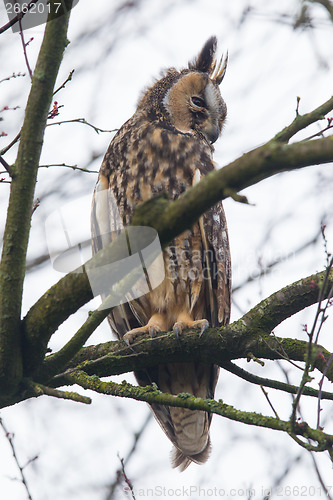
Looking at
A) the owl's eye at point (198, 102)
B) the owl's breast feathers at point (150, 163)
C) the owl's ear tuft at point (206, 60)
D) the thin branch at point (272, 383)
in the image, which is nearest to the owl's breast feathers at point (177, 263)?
the owl's breast feathers at point (150, 163)

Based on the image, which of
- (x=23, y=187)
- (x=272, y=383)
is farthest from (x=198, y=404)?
(x=23, y=187)

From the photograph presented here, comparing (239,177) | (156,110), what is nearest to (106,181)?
(156,110)

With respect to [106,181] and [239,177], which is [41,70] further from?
[106,181]

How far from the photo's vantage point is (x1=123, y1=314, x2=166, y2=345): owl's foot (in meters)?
3.49

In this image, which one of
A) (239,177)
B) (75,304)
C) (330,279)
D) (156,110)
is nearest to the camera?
(239,177)

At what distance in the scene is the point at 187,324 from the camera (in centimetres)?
356

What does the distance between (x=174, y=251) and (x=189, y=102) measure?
1.35 metres

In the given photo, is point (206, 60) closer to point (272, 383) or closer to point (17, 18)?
A: point (17, 18)

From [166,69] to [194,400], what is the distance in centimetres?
305

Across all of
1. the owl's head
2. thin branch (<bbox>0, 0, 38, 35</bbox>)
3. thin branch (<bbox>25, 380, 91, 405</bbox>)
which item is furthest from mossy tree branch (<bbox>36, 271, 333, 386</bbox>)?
the owl's head

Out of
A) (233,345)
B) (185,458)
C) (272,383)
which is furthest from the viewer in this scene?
(185,458)

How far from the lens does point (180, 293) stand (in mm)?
3777

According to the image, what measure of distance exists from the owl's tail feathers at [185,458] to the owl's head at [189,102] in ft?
7.51

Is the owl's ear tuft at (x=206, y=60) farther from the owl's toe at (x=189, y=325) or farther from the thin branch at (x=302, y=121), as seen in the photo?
the thin branch at (x=302, y=121)
